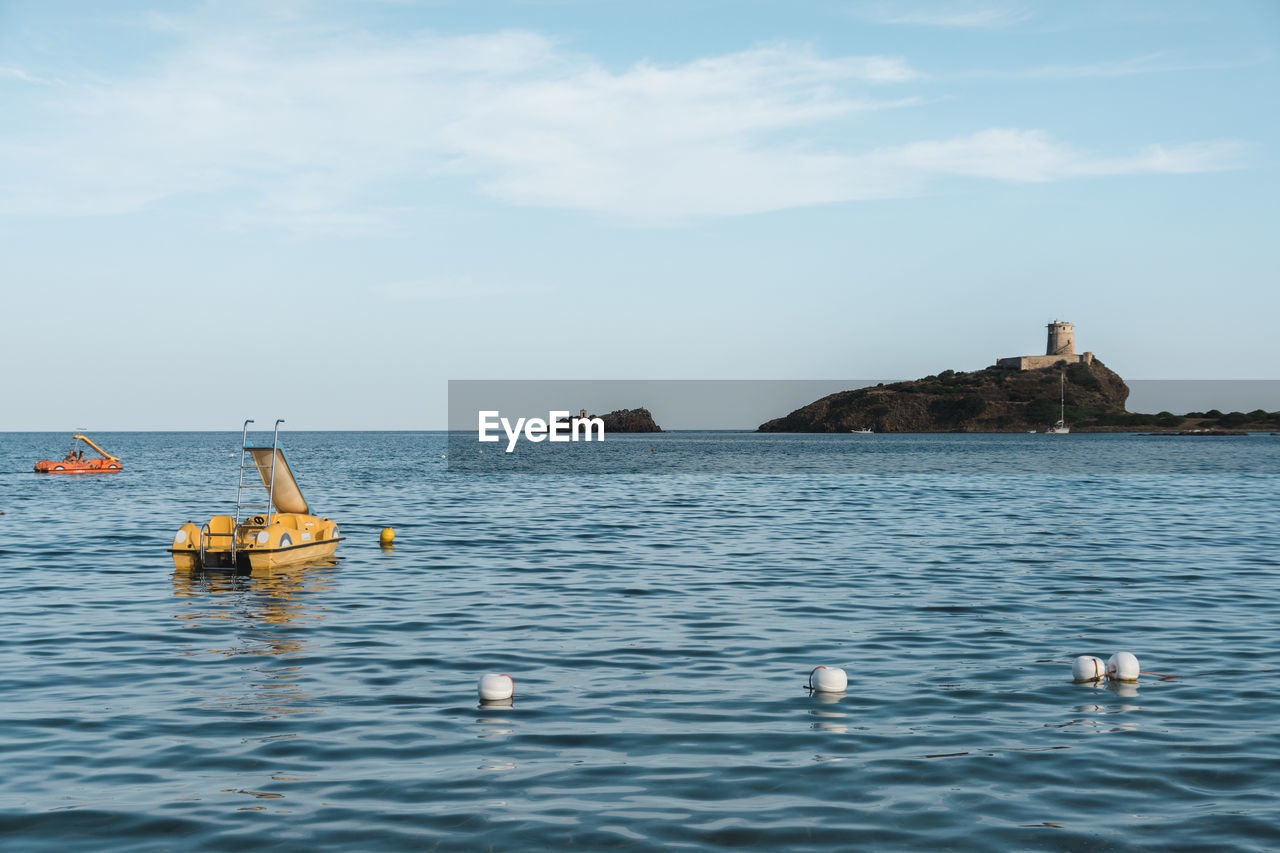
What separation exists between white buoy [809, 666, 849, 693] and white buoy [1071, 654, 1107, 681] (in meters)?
3.67

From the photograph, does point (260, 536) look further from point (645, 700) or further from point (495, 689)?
point (645, 700)

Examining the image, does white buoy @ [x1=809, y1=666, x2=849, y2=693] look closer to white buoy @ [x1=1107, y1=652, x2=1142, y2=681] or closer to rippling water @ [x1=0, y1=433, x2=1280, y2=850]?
rippling water @ [x1=0, y1=433, x2=1280, y2=850]

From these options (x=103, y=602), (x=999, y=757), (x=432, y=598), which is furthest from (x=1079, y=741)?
(x=103, y=602)

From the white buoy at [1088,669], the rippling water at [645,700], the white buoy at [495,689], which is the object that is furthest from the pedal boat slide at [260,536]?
the white buoy at [1088,669]

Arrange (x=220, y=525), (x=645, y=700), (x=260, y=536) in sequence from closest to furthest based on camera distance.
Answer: (x=645, y=700) < (x=260, y=536) < (x=220, y=525)

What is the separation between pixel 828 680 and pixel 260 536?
18.6 m

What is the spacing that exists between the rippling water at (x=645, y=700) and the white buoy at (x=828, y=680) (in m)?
0.31

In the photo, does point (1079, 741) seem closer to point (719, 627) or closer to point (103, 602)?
point (719, 627)

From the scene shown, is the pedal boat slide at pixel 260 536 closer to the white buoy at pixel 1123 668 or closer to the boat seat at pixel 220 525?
the boat seat at pixel 220 525

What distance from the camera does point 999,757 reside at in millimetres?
11961

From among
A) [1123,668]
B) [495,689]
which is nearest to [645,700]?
[495,689]

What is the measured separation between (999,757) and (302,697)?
9562 mm

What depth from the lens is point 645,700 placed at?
48.0 ft

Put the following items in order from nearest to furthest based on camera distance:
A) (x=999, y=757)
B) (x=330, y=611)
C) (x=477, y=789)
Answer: (x=477, y=789), (x=999, y=757), (x=330, y=611)
